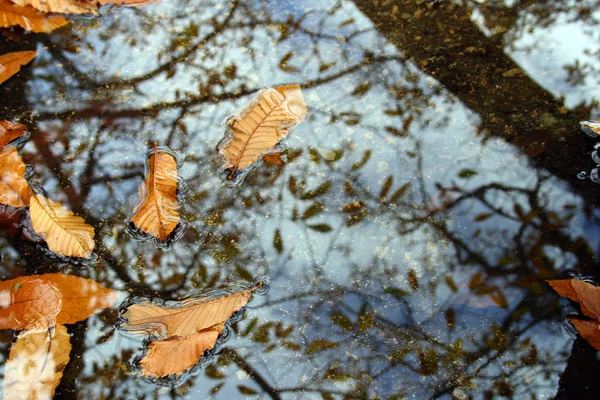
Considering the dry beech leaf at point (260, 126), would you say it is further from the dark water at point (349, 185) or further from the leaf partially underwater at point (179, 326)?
the leaf partially underwater at point (179, 326)

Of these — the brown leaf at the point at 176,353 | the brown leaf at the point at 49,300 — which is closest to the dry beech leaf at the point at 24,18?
the brown leaf at the point at 49,300

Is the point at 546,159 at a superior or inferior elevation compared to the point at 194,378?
superior

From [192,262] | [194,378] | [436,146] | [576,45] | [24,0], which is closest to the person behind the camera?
[194,378]

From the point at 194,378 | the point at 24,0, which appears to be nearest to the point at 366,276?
the point at 194,378

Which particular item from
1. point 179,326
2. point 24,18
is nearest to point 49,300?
point 179,326

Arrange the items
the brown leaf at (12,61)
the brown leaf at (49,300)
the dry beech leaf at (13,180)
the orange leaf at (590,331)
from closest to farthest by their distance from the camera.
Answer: the orange leaf at (590,331) → the brown leaf at (49,300) → the dry beech leaf at (13,180) → the brown leaf at (12,61)

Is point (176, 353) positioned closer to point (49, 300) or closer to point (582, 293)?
point (49, 300)

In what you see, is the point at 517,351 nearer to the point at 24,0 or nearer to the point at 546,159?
the point at 546,159
